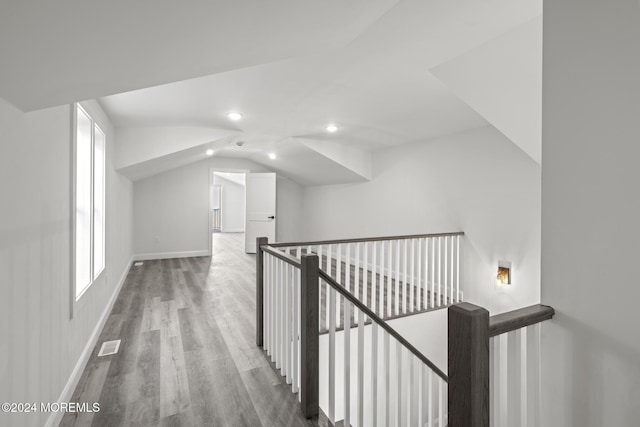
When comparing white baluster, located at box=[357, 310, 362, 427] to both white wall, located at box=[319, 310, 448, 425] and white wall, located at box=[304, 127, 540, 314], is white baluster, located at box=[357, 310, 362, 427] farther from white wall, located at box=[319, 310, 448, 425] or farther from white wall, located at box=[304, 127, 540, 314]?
white wall, located at box=[304, 127, 540, 314]

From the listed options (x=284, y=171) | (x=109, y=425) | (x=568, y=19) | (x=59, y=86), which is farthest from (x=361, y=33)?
(x=284, y=171)

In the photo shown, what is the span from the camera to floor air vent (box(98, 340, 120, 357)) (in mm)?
2480

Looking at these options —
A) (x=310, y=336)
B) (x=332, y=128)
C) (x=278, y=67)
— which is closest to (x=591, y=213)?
(x=310, y=336)

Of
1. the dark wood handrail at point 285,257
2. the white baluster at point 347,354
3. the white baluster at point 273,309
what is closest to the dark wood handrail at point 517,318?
the white baluster at point 347,354

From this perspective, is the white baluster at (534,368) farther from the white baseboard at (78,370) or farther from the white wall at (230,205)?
the white wall at (230,205)

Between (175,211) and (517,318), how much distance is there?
6795 mm

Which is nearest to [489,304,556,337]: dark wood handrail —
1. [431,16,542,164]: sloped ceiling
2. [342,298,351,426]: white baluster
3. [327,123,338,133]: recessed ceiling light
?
[342,298,351,426]: white baluster

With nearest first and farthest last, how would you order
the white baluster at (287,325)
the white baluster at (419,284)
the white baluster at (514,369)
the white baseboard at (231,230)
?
the white baluster at (514,369) → the white baluster at (287,325) → the white baluster at (419,284) → the white baseboard at (231,230)

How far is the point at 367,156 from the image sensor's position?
569 cm

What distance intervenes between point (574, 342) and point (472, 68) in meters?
2.14

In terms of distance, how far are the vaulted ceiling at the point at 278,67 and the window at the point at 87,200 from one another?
0.38 meters

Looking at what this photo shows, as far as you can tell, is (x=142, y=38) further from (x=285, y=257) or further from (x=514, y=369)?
(x=514, y=369)

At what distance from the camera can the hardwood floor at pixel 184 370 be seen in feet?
5.89

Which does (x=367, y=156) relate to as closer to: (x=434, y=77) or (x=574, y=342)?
(x=434, y=77)
